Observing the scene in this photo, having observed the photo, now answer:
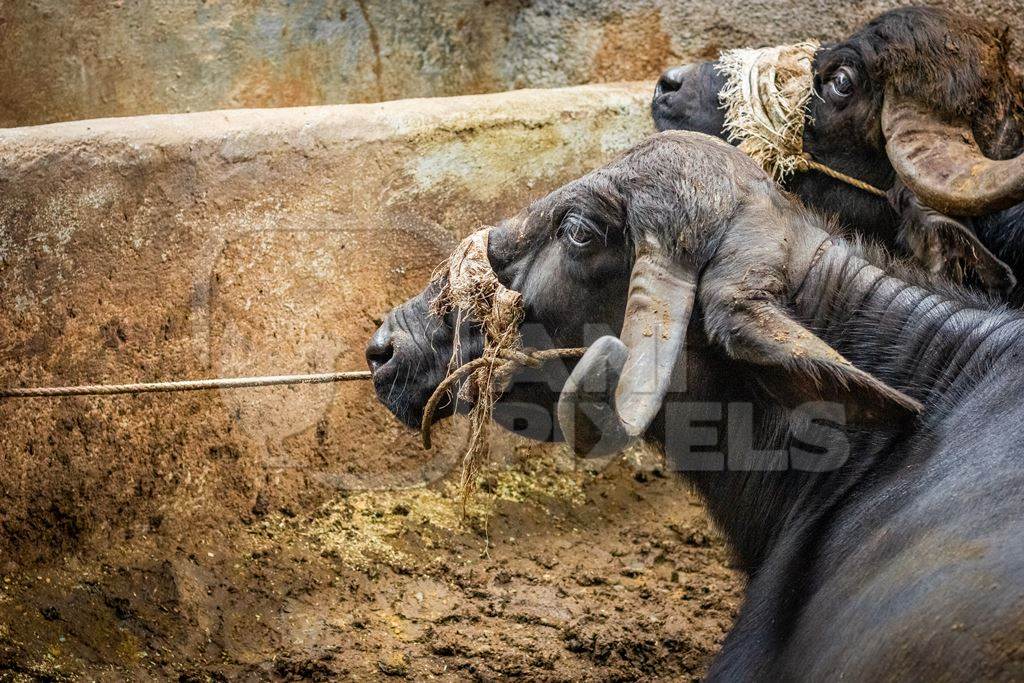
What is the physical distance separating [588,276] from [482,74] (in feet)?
17.6

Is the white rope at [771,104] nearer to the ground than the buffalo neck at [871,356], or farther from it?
farther from it

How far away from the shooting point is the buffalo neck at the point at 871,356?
11.1 feet

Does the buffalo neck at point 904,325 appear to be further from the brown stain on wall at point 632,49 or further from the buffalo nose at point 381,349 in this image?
the brown stain on wall at point 632,49

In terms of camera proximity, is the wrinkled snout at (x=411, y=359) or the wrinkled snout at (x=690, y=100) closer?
the wrinkled snout at (x=411, y=359)

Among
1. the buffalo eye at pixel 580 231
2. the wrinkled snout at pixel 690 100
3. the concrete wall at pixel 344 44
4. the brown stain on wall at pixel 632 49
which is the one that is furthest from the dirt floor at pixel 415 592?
the concrete wall at pixel 344 44

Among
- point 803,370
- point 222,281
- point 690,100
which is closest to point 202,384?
point 222,281

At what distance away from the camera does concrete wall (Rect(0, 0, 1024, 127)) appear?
25.2ft

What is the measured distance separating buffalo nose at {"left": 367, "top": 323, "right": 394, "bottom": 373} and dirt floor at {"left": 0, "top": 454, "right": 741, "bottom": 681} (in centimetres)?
104

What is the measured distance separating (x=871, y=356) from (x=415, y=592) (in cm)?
282

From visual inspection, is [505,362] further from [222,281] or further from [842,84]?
[842,84]

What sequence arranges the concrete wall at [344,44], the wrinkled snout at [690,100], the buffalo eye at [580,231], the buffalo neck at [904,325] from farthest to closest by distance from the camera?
the concrete wall at [344,44] → the wrinkled snout at [690,100] → the buffalo eye at [580,231] → the buffalo neck at [904,325]

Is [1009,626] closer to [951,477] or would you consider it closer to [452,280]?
[951,477]

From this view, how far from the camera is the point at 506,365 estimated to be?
402cm

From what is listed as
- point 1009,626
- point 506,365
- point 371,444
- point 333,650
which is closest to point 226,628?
point 333,650
